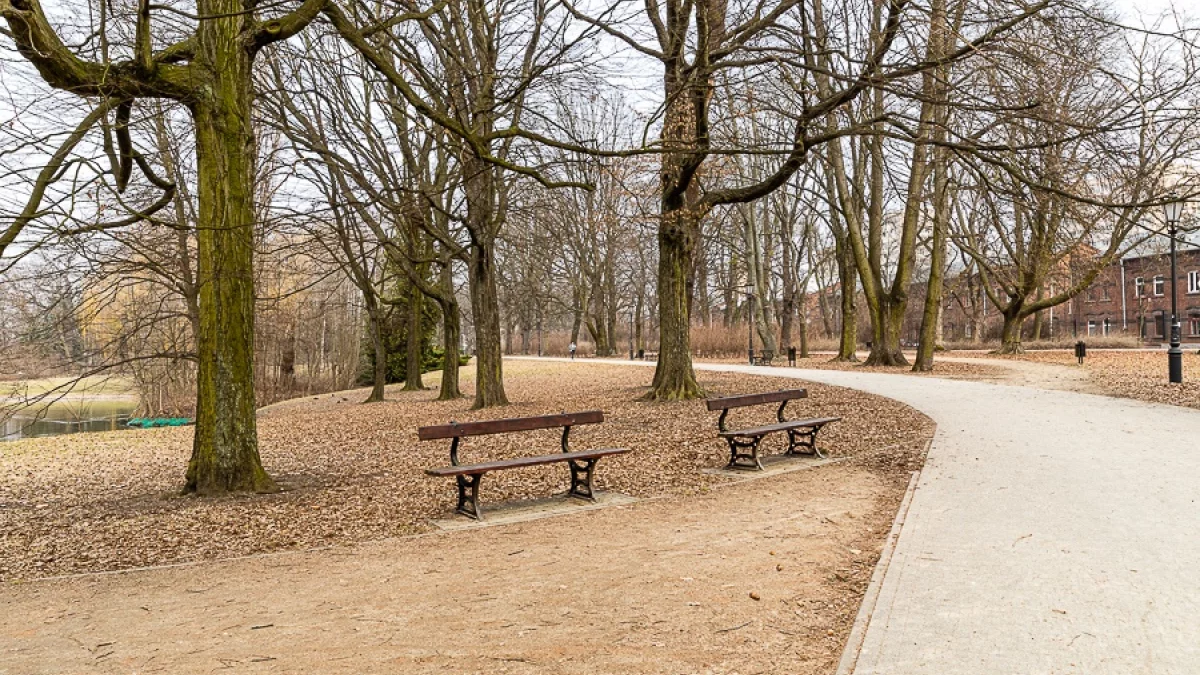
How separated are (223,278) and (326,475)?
2.90m

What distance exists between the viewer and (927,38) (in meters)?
9.57

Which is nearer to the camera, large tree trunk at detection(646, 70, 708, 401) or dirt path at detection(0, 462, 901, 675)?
dirt path at detection(0, 462, 901, 675)

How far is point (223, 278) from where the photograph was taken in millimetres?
7992

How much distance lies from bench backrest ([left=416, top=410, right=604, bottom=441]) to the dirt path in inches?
36.8

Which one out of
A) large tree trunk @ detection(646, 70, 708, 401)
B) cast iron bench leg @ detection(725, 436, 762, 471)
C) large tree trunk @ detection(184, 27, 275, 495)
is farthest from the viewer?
large tree trunk @ detection(646, 70, 708, 401)

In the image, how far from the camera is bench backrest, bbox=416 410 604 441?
23.6 ft

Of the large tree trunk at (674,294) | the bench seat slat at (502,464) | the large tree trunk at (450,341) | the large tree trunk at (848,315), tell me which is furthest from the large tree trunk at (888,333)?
the bench seat slat at (502,464)

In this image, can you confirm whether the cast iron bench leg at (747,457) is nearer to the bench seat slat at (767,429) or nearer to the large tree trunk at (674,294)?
the bench seat slat at (767,429)

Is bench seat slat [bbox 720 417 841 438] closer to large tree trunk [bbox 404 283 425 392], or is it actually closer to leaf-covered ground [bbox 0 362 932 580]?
leaf-covered ground [bbox 0 362 932 580]

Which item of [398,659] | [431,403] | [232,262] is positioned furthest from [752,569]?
[431,403]

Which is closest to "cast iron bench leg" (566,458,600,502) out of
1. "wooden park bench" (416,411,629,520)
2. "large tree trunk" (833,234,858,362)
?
"wooden park bench" (416,411,629,520)

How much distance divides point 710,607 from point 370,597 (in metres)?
2.09

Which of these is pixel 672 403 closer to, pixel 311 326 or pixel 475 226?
pixel 475 226

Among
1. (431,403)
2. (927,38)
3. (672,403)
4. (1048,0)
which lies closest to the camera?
(1048,0)
